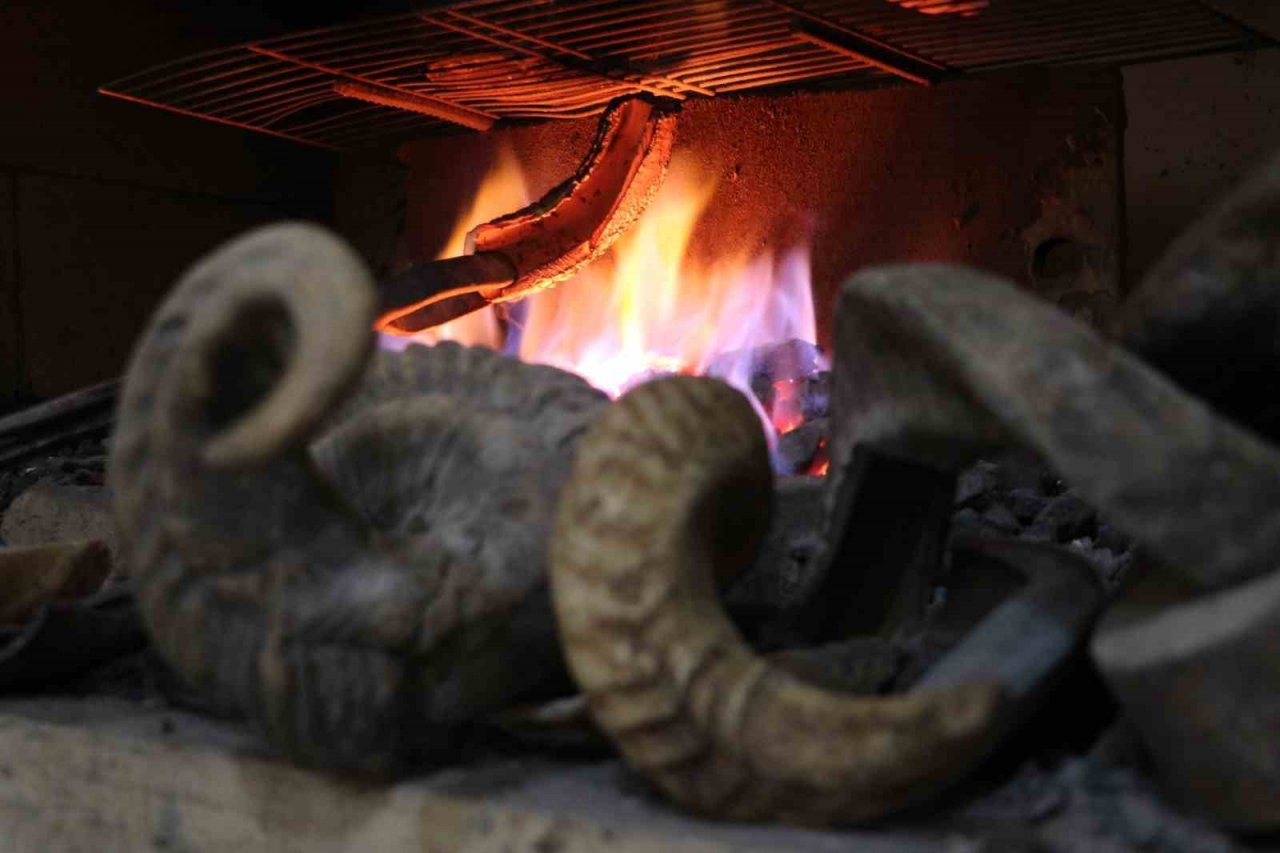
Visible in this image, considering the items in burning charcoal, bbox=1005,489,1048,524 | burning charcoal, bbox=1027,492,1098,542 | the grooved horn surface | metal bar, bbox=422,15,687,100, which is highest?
metal bar, bbox=422,15,687,100

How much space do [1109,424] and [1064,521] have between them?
1.08 metres

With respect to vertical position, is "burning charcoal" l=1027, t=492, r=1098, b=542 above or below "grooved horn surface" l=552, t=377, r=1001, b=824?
below

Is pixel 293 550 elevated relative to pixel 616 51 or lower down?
lower down

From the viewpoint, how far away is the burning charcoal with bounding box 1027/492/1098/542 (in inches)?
79.6

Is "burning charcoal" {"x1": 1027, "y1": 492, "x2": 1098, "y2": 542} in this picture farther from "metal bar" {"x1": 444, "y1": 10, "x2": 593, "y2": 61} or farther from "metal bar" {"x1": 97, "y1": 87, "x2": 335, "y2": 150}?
"metal bar" {"x1": 97, "y1": 87, "x2": 335, "y2": 150}

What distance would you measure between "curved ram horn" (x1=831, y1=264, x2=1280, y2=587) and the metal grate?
51.8 inches

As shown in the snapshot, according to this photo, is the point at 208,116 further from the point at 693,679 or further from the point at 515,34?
the point at 693,679

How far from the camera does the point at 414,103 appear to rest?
310 cm

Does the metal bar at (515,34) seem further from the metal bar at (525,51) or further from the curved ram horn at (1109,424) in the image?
the curved ram horn at (1109,424)

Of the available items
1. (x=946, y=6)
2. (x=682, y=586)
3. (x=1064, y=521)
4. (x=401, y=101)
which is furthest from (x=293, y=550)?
(x=401, y=101)

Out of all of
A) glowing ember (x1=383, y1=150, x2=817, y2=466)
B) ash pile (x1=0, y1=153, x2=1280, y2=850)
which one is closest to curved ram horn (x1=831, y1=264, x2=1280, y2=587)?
ash pile (x1=0, y1=153, x2=1280, y2=850)

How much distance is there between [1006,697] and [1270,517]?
0.24m

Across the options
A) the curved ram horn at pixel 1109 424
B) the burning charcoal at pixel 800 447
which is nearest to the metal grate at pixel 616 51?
the burning charcoal at pixel 800 447

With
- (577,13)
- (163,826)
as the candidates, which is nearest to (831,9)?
(577,13)
